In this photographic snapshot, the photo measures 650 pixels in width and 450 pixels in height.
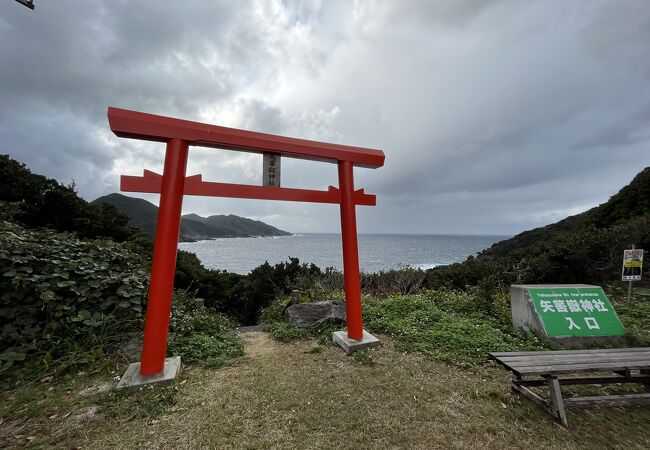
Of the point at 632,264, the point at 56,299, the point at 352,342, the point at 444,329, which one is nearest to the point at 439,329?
the point at 444,329

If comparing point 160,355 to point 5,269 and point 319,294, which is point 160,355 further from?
point 319,294

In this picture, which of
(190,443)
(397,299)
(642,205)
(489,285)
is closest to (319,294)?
(397,299)

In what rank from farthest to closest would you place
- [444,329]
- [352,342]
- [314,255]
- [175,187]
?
1. [314,255]
2. [444,329]
3. [352,342]
4. [175,187]

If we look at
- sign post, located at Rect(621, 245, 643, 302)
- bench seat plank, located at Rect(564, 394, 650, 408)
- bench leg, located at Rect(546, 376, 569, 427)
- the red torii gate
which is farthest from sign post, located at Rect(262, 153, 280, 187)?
sign post, located at Rect(621, 245, 643, 302)

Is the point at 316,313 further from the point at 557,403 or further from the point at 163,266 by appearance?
the point at 557,403

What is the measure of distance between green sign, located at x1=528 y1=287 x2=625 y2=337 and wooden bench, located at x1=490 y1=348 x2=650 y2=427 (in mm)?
1151

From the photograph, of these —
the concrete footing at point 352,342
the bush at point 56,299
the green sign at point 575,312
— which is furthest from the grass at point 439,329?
the bush at point 56,299

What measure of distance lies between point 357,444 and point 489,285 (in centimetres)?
479

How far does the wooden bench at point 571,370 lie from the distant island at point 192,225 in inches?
1036

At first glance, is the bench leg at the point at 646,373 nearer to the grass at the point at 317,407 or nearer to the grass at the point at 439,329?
the grass at the point at 317,407

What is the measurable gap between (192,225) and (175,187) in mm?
70746

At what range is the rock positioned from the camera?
5.02m

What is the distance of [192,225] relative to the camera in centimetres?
6656

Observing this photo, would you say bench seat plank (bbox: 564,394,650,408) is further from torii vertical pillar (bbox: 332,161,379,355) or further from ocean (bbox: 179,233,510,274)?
ocean (bbox: 179,233,510,274)
